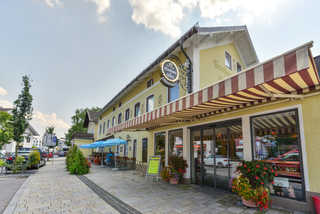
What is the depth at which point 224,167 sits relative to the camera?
21.6 ft

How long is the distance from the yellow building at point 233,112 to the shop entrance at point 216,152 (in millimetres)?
35

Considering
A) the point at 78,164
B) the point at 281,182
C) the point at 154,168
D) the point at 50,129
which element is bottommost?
the point at 78,164

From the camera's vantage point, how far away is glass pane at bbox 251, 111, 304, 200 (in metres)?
4.61

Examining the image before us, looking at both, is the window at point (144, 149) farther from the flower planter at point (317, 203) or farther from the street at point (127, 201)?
the flower planter at point (317, 203)

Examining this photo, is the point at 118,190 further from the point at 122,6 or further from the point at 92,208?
the point at 122,6

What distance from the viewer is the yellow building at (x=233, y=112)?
3.61m

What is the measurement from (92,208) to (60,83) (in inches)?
628

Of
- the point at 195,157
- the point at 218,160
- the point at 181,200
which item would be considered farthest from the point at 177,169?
the point at 181,200

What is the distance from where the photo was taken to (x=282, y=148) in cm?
502

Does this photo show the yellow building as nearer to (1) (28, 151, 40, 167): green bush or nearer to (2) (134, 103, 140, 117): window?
(2) (134, 103, 140, 117): window

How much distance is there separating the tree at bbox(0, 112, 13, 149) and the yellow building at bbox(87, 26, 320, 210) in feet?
29.2

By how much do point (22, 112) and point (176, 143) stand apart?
10.9 metres

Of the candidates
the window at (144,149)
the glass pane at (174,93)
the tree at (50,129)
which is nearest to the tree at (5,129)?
the window at (144,149)

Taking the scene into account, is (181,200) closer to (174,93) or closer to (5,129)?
(174,93)
